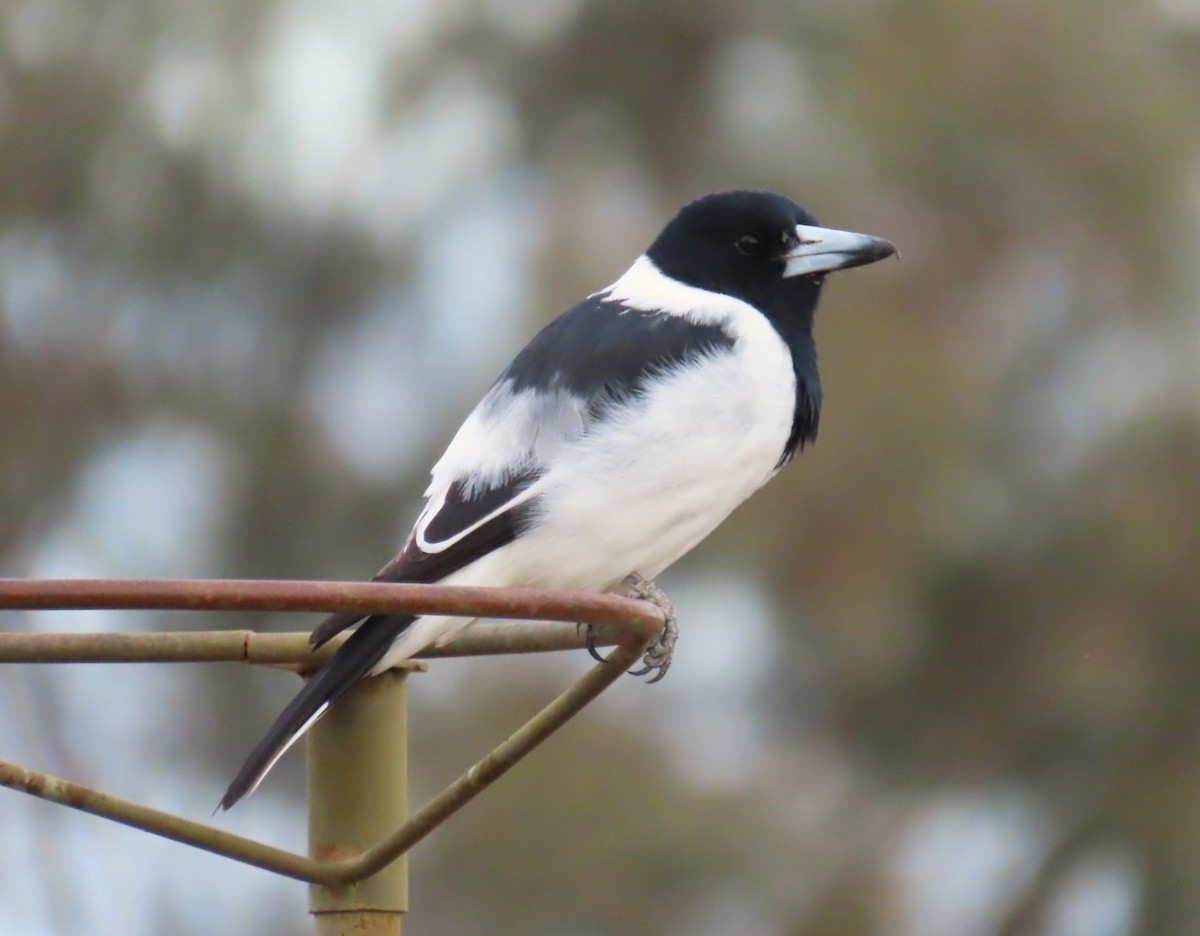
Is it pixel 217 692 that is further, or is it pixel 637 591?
pixel 217 692

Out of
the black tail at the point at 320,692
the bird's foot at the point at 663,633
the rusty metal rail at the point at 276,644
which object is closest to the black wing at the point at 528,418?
the bird's foot at the point at 663,633

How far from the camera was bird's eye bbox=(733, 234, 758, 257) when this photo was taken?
8.66ft

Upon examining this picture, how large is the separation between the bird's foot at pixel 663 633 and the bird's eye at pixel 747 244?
1.86ft

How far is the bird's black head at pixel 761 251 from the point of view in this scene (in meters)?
2.58

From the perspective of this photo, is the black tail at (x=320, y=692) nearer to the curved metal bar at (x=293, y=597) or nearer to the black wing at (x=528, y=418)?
the curved metal bar at (x=293, y=597)

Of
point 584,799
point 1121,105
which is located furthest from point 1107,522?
point 584,799

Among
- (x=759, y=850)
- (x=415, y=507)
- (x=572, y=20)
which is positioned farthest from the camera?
(x=572, y=20)

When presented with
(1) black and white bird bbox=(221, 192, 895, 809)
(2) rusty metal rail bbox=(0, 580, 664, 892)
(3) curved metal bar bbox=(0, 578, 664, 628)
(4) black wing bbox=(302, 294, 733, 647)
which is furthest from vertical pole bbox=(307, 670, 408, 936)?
(4) black wing bbox=(302, 294, 733, 647)

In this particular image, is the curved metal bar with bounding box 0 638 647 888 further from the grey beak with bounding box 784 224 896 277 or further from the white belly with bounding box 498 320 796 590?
the grey beak with bounding box 784 224 896 277

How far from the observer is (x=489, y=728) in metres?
5.43

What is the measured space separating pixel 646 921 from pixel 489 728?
65cm

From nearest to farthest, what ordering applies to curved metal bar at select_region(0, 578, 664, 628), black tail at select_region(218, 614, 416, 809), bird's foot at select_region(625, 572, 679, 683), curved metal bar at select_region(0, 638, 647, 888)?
1. curved metal bar at select_region(0, 578, 664, 628)
2. curved metal bar at select_region(0, 638, 647, 888)
3. black tail at select_region(218, 614, 416, 809)
4. bird's foot at select_region(625, 572, 679, 683)

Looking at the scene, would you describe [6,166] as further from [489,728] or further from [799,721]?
[799,721]

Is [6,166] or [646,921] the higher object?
[6,166]
